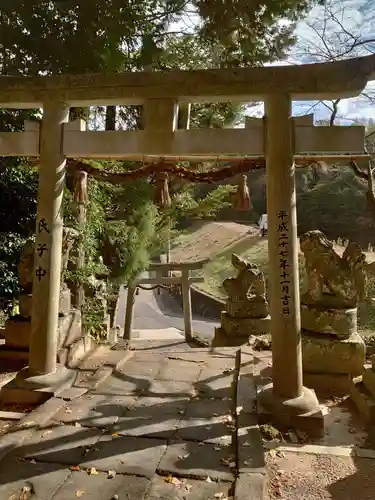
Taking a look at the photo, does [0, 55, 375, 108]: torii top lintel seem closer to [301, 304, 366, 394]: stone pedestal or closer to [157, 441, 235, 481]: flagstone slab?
[301, 304, 366, 394]: stone pedestal

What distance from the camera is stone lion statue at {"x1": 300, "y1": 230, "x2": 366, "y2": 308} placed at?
18.5 feet

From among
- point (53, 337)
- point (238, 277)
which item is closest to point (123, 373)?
point (53, 337)

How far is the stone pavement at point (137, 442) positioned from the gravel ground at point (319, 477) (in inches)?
9.1

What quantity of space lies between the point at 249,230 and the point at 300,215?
302 cm

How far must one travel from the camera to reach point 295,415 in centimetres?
418

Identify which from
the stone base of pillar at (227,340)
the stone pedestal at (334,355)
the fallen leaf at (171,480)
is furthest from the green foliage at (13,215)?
the fallen leaf at (171,480)

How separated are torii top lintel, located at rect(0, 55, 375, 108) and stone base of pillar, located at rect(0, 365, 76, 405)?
3.37 m

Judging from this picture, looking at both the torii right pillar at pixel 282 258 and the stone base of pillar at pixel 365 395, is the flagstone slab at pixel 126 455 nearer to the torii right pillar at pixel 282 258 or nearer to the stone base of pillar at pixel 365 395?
the torii right pillar at pixel 282 258

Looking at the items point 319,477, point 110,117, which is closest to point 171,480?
point 319,477

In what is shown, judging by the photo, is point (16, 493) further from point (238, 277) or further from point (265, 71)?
point (238, 277)

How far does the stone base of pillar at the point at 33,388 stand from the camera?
473cm

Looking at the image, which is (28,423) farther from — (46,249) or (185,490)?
(46,249)

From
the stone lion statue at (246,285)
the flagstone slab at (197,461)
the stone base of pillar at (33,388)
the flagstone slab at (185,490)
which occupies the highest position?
the stone lion statue at (246,285)

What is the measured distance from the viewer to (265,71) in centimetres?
441
